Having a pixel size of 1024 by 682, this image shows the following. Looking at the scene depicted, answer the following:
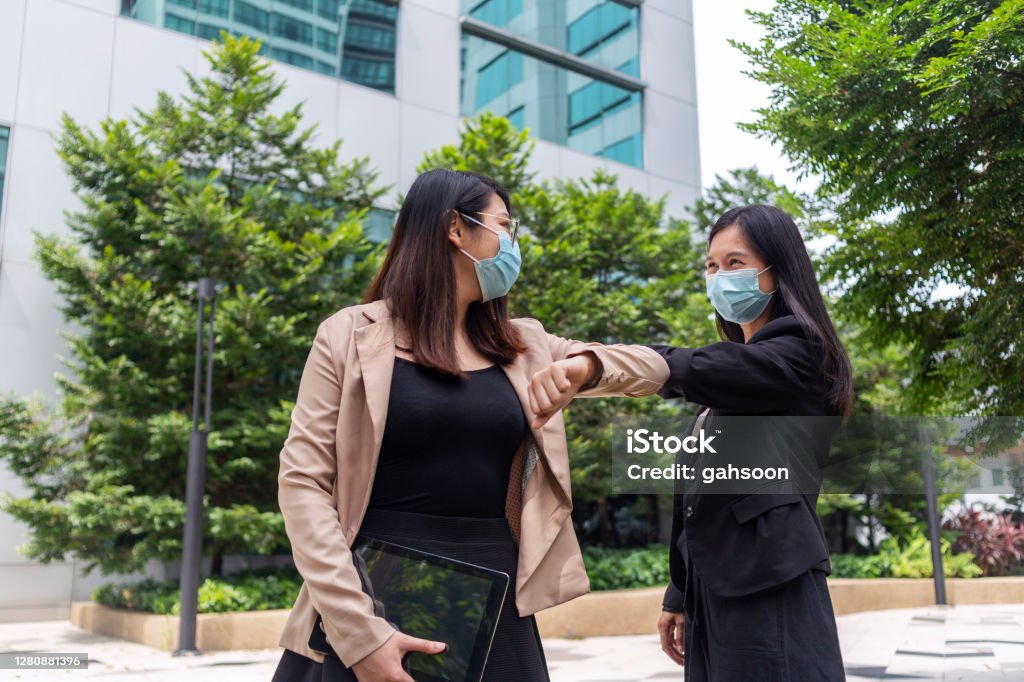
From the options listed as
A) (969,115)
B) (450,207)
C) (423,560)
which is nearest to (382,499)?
(423,560)

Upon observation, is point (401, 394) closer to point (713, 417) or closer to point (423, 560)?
point (423, 560)

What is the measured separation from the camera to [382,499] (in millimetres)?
1886

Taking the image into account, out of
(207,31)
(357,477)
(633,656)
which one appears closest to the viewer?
(357,477)

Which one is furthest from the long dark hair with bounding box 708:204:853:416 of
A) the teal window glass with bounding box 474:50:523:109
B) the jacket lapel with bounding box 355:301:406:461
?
the teal window glass with bounding box 474:50:523:109

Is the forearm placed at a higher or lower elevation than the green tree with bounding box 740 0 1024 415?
lower

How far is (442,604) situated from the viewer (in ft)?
5.73

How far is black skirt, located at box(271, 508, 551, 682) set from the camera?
6.09 feet

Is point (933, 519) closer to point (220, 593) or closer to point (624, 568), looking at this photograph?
point (624, 568)

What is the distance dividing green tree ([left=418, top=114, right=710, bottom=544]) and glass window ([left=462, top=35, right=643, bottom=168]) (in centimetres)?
383

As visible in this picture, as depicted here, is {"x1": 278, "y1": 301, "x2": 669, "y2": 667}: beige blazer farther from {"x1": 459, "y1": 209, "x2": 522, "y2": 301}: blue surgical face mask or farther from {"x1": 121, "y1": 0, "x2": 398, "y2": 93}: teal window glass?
{"x1": 121, "y1": 0, "x2": 398, "y2": 93}: teal window glass

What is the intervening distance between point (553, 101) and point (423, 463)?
17440mm

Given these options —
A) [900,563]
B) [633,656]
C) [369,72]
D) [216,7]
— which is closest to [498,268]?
[633,656]

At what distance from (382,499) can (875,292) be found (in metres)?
5.91

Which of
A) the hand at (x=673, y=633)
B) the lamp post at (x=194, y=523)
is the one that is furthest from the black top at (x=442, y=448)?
the lamp post at (x=194, y=523)
